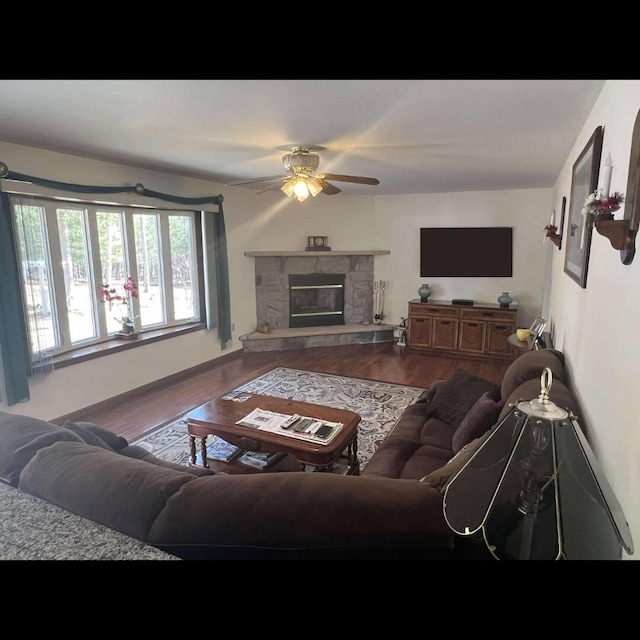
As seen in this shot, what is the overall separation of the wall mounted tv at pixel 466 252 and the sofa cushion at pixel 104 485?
5.36 meters

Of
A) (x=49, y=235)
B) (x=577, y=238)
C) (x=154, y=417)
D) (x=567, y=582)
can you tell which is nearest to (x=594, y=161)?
(x=577, y=238)

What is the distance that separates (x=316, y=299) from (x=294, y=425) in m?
3.94

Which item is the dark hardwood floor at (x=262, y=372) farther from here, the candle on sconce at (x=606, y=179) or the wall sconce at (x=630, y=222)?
the wall sconce at (x=630, y=222)

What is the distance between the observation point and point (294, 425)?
2.60 metres

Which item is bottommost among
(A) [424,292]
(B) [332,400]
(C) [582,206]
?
(B) [332,400]

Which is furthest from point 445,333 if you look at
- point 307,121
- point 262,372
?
point 307,121

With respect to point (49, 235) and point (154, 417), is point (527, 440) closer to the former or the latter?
point (154, 417)

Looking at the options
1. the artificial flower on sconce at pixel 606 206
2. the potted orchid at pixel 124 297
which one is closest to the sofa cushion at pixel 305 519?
the artificial flower on sconce at pixel 606 206

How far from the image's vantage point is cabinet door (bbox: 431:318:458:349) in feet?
18.7

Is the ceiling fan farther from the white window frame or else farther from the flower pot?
the flower pot

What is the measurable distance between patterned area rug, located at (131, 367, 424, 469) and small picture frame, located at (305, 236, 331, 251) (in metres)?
2.00

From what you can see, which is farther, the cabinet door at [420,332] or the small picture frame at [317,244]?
the small picture frame at [317,244]

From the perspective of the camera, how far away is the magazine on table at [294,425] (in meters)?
2.47

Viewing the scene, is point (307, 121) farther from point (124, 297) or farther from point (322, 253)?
point (322, 253)
